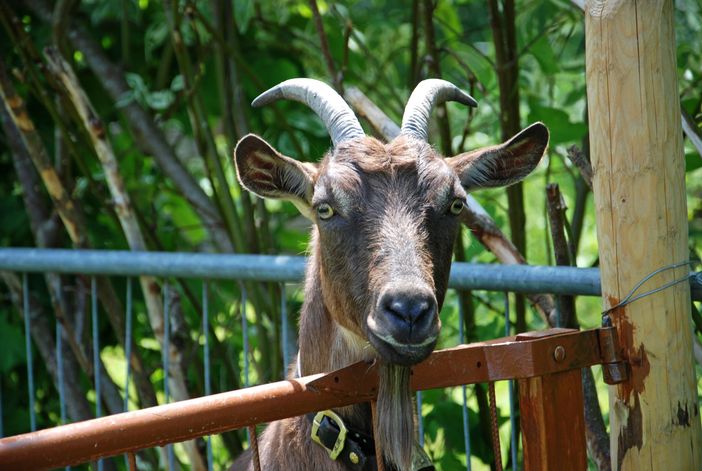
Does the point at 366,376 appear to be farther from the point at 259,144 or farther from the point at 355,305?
the point at 259,144

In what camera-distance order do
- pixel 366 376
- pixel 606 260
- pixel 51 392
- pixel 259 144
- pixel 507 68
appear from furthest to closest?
1. pixel 51 392
2. pixel 507 68
3. pixel 259 144
4. pixel 606 260
5. pixel 366 376

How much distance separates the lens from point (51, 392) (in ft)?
19.7

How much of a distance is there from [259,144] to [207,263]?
3.67 ft

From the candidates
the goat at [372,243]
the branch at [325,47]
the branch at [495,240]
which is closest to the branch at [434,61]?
the branch at [325,47]

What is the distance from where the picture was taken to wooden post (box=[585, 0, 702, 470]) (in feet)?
8.93

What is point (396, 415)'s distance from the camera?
291 centimetres

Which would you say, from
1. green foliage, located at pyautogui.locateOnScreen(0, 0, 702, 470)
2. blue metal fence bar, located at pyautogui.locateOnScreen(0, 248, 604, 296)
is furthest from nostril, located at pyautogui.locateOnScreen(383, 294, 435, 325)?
green foliage, located at pyautogui.locateOnScreen(0, 0, 702, 470)

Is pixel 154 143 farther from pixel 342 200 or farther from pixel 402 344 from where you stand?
pixel 402 344

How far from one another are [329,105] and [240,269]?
1.10 meters

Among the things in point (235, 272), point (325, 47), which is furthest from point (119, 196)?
point (325, 47)

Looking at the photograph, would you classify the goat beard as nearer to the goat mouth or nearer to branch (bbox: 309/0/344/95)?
the goat mouth

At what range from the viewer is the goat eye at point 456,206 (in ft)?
10.7

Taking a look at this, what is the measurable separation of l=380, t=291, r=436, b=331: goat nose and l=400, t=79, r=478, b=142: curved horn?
34.5 inches

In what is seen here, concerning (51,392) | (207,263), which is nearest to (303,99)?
(207,263)
